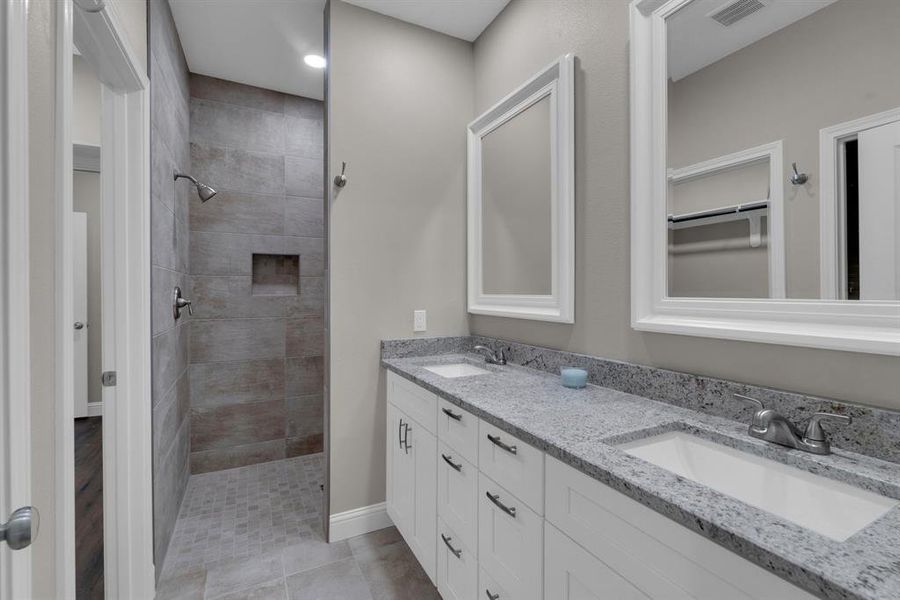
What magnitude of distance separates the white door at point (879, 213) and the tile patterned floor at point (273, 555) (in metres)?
1.78

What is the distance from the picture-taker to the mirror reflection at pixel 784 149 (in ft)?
3.02

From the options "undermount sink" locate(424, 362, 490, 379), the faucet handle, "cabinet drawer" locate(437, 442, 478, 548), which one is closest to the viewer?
the faucet handle

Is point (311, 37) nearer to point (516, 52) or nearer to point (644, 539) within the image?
point (516, 52)

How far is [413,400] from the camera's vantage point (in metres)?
1.81

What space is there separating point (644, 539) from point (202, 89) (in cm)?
345

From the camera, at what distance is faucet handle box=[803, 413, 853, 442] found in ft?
3.03

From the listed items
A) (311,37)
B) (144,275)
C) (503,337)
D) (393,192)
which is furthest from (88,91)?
(503,337)

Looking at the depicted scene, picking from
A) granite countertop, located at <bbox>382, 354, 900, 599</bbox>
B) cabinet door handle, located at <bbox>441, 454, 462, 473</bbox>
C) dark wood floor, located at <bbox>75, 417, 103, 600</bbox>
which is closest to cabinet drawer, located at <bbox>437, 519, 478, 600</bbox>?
cabinet door handle, located at <bbox>441, 454, 462, 473</bbox>

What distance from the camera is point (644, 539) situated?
2.53 feet

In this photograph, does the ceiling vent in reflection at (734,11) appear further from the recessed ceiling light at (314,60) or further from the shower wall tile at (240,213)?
the shower wall tile at (240,213)

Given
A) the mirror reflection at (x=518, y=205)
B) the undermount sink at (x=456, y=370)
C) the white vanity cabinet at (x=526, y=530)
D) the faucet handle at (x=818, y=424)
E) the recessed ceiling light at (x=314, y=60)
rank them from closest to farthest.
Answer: the white vanity cabinet at (x=526, y=530) → the faucet handle at (x=818, y=424) → the mirror reflection at (x=518, y=205) → the undermount sink at (x=456, y=370) → the recessed ceiling light at (x=314, y=60)

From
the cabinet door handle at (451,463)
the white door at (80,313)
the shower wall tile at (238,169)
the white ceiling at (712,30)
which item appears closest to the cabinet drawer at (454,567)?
the cabinet door handle at (451,463)

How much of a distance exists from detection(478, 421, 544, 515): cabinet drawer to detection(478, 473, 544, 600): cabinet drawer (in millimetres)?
27

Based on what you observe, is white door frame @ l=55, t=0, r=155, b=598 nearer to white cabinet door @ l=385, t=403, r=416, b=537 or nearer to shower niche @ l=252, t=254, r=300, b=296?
white cabinet door @ l=385, t=403, r=416, b=537
